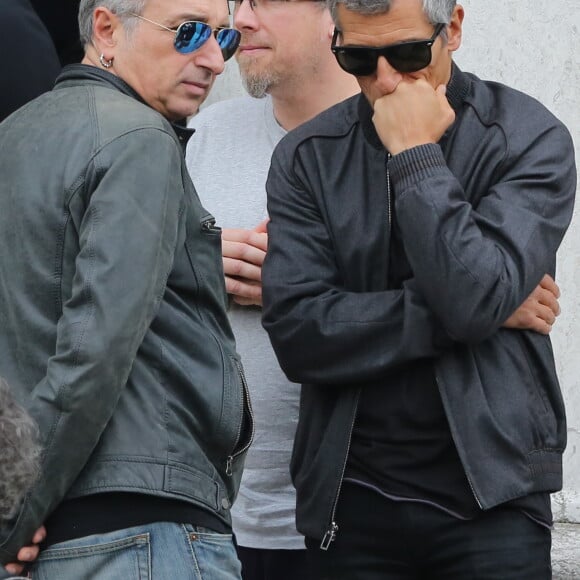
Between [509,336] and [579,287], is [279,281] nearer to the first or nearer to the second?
[509,336]

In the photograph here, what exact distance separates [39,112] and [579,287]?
247cm

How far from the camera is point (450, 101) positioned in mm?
3080

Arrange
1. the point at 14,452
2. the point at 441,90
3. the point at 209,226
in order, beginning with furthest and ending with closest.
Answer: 1. the point at 441,90
2. the point at 209,226
3. the point at 14,452

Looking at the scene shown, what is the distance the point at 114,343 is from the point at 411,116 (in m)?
0.90

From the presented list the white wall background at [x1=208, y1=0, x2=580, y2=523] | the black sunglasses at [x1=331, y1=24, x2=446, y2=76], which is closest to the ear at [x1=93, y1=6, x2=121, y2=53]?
the black sunglasses at [x1=331, y1=24, x2=446, y2=76]

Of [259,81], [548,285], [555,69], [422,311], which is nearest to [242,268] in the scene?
[259,81]

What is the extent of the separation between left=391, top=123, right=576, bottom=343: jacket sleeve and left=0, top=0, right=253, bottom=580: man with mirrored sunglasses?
0.44 m

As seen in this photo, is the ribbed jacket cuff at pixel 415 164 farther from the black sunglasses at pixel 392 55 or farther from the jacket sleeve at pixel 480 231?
the black sunglasses at pixel 392 55

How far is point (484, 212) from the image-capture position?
2922mm

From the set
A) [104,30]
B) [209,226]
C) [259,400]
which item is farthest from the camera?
[259,400]

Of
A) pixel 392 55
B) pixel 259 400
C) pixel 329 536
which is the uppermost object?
pixel 392 55

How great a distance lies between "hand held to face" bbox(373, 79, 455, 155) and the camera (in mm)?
2947

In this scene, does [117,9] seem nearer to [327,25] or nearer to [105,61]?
[105,61]

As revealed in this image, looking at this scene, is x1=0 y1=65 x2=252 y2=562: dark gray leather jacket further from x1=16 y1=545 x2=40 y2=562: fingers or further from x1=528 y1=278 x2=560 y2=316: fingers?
x1=528 y1=278 x2=560 y2=316: fingers
